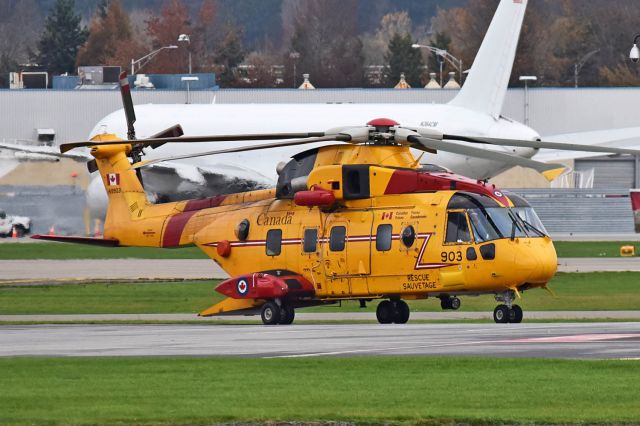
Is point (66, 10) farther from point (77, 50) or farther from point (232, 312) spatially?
point (232, 312)

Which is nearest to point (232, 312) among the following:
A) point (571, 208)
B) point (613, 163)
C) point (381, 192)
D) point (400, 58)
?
point (381, 192)

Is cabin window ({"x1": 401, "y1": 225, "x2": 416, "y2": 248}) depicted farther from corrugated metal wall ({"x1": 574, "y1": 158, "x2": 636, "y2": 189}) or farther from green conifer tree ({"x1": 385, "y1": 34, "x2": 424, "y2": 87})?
green conifer tree ({"x1": 385, "y1": 34, "x2": 424, "y2": 87})

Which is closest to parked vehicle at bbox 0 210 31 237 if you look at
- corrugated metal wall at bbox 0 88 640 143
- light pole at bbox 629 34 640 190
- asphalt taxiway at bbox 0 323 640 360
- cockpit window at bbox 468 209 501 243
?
corrugated metal wall at bbox 0 88 640 143

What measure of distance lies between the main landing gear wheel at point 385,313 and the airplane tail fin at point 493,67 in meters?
26.8

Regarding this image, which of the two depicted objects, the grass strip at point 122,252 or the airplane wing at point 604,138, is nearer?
the grass strip at point 122,252

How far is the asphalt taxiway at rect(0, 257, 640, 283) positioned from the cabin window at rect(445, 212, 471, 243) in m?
17.6

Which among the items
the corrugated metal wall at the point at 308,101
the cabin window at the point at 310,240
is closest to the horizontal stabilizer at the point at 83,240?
the cabin window at the point at 310,240

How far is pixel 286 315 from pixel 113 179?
5871 mm

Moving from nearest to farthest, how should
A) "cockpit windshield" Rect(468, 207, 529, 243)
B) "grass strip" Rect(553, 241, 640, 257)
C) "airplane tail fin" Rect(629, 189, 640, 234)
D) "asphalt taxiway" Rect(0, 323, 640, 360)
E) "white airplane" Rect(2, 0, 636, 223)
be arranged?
"asphalt taxiway" Rect(0, 323, 640, 360) → "cockpit windshield" Rect(468, 207, 529, 243) → "white airplane" Rect(2, 0, 636, 223) → "grass strip" Rect(553, 241, 640, 257) → "airplane tail fin" Rect(629, 189, 640, 234)

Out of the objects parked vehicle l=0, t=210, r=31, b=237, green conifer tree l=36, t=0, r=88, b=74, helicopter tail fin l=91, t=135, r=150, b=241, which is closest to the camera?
helicopter tail fin l=91, t=135, r=150, b=241

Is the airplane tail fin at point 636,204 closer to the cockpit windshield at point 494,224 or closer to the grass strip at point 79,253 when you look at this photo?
the grass strip at point 79,253

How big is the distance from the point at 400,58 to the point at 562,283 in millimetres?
90008

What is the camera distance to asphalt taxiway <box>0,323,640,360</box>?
19.4 metres

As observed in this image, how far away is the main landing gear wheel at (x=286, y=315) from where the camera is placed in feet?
90.5
